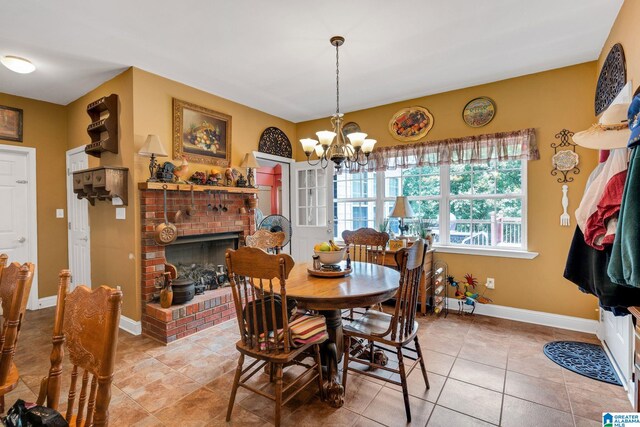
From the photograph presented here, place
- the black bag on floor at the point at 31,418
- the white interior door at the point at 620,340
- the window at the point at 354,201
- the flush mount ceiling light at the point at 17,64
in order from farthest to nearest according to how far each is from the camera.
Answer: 1. the window at the point at 354,201
2. the flush mount ceiling light at the point at 17,64
3. the white interior door at the point at 620,340
4. the black bag on floor at the point at 31,418

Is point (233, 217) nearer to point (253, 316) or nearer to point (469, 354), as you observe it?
point (253, 316)

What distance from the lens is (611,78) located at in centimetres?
236

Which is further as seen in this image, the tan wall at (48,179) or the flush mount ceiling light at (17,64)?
the tan wall at (48,179)

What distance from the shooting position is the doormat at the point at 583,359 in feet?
7.15

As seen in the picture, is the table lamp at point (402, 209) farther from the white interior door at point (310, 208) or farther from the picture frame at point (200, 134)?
the picture frame at point (200, 134)

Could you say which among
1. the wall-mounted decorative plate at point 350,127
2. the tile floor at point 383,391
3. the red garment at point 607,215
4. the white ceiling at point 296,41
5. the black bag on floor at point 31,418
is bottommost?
the tile floor at point 383,391

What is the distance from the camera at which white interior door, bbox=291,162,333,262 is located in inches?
181

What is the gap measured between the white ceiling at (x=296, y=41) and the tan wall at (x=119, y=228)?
24 cm

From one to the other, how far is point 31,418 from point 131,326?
8.39 feet

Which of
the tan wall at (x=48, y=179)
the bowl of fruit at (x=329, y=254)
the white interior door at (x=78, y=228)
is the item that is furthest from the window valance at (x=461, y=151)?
the tan wall at (x=48, y=179)

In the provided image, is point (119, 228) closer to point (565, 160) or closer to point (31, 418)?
point (31, 418)

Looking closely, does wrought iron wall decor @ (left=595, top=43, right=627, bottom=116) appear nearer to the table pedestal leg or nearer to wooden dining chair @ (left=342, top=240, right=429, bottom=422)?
wooden dining chair @ (left=342, top=240, right=429, bottom=422)

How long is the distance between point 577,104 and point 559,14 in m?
1.13

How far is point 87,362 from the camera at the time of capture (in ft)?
3.14
